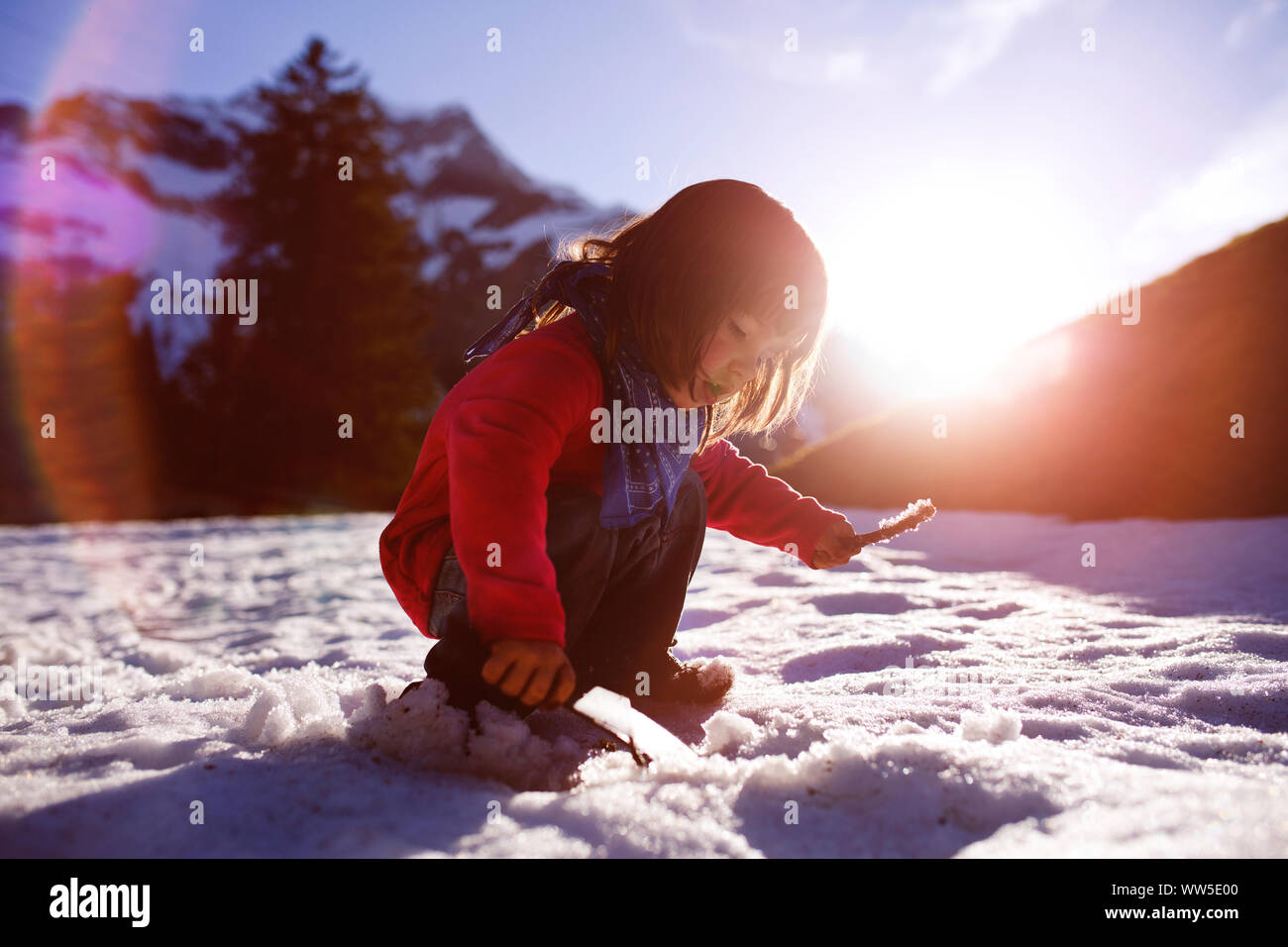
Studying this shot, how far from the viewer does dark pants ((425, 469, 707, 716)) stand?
126cm

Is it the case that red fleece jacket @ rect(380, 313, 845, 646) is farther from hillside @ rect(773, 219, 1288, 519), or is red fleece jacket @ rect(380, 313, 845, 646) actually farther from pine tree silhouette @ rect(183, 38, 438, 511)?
pine tree silhouette @ rect(183, 38, 438, 511)

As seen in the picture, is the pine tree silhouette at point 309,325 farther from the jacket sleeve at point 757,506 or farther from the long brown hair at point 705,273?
the long brown hair at point 705,273

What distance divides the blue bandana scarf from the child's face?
Result: 61 millimetres

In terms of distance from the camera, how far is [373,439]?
41.8ft

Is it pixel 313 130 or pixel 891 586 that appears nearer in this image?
pixel 891 586

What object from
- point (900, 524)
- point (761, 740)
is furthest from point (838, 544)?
point (761, 740)

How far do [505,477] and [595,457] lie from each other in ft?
1.06

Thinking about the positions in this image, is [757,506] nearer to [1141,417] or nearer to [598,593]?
[598,593]

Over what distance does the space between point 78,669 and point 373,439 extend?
11.1 metres

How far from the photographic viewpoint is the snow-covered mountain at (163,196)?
21250mm

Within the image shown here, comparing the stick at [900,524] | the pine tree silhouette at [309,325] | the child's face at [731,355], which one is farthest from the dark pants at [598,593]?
the pine tree silhouette at [309,325]

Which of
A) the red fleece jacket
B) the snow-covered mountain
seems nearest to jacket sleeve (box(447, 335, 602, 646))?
the red fleece jacket

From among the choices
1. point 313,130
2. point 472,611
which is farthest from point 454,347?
point 472,611
